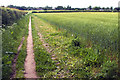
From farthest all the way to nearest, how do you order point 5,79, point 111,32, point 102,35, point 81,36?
point 81,36, point 102,35, point 111,32, point 5,79

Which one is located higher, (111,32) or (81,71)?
(111,32)

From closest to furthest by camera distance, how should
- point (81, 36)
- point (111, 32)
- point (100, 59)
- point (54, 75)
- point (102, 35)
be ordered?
1. point (54, 75)
2. point (100, 59)
3. point (111, 32)
4. point (102, 35)
5. point (81, 36)

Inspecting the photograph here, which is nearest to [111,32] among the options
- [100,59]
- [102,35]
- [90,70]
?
[102,35]

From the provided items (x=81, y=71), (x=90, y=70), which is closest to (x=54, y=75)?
(x=81, y=71)

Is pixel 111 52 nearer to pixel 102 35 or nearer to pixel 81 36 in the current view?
pixel 102 35

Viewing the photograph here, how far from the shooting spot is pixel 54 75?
18.2 feet

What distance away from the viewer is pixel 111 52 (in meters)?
5.96

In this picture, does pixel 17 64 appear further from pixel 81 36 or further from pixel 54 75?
pixel 81 36

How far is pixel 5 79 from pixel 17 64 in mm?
1486

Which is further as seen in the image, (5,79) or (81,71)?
(81,71)

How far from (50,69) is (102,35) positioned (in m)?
3.31

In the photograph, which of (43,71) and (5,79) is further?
(43,71)

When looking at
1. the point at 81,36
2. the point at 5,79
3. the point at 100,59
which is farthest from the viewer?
the point at 81,36

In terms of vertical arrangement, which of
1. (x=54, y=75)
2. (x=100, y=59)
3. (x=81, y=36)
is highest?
(x=81, y=36)
